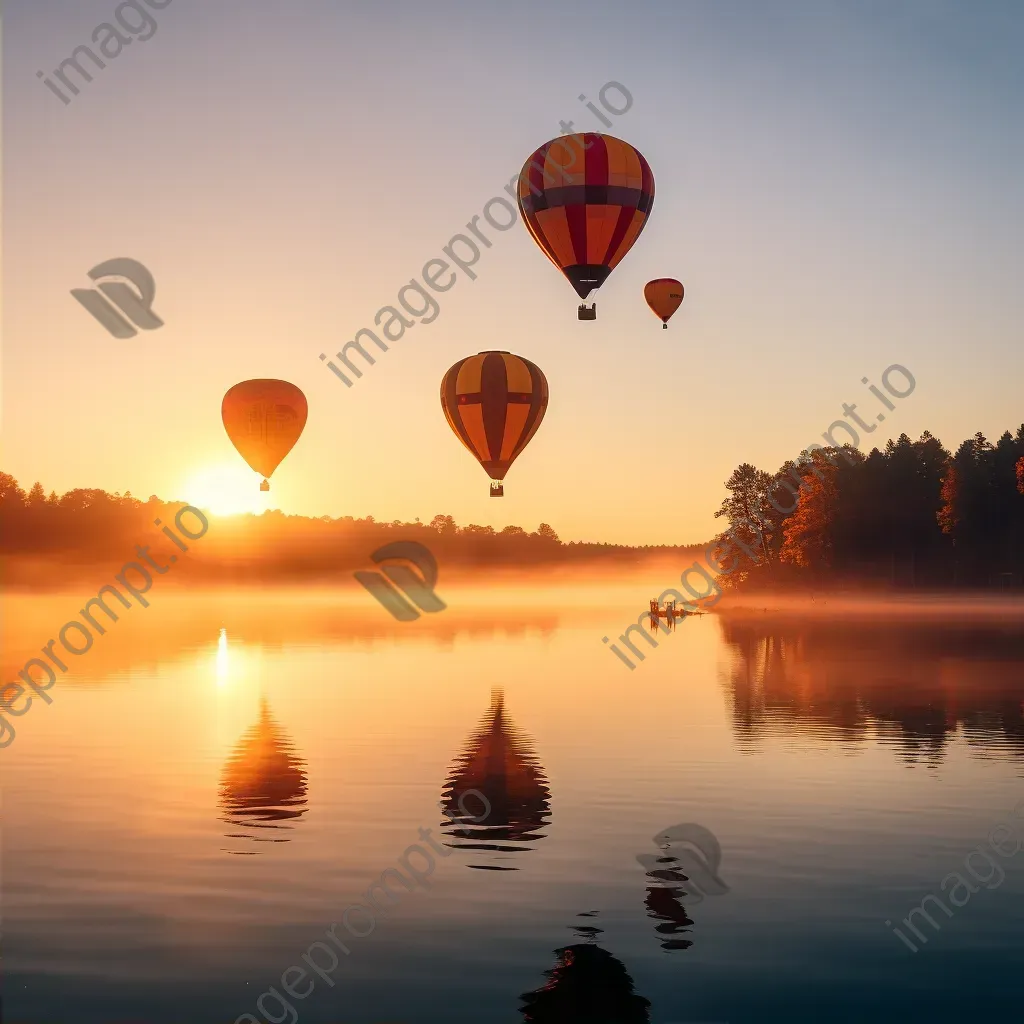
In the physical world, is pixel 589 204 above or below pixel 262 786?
above

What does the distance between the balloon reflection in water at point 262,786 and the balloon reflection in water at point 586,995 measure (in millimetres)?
7869

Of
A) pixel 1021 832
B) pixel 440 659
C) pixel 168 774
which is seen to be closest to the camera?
pixel 1021 832

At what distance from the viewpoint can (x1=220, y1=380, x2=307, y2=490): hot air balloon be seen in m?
65.4

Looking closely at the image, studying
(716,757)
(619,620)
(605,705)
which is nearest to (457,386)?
(605,705)

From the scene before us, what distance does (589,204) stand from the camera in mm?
49250

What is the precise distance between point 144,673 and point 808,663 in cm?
3153

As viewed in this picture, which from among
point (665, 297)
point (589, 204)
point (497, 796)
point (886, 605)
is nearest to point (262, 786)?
point (497, 796)

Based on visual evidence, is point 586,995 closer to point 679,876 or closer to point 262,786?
point 679,876

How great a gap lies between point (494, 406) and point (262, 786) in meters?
30.2

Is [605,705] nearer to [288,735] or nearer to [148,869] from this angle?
[288,735]

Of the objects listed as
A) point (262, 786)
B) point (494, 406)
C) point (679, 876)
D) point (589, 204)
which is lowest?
A: point (679, 876)

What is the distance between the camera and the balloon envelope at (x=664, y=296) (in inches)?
3039

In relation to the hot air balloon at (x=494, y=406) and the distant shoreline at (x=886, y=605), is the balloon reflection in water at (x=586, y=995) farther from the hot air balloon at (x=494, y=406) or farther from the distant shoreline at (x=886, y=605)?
the distant shoreline at (x=886, y=605)

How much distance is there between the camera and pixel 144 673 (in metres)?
61.0
